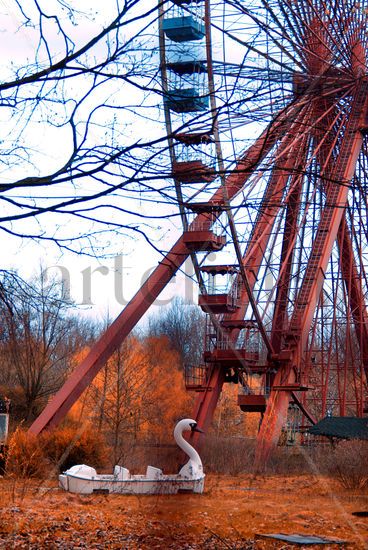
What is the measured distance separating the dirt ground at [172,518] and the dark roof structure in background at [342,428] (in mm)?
4972

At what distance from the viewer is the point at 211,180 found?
944cm

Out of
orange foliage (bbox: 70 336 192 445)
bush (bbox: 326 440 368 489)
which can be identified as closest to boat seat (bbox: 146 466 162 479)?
bush (bbox: 326 440 368 489)

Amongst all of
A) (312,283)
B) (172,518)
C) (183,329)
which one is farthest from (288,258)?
(183,329)

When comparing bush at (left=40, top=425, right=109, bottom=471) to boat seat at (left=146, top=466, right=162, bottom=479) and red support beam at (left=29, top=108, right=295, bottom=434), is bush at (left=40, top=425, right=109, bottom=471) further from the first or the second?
boat seat at (left=146, top=466, right=162, bottom=479)

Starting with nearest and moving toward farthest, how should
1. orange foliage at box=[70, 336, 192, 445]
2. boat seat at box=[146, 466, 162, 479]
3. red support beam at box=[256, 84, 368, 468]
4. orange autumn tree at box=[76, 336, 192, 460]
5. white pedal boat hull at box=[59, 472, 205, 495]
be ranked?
white pedal boat hull at box=[59, 472, 205, 495] → boat seat at box=[146, 466, 162, 479] → red support beam at box=[256, 84, 368, 468] → orange autumn tree at box=[76, 336, 192, 460] → orange foliage at box=[70, 336, 192, 445]

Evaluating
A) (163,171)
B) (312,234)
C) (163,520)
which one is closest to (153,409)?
(312,234)

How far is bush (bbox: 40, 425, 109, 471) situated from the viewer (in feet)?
58.0

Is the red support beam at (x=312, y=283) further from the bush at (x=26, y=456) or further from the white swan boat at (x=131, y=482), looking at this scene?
the white swan boat at (x=131, y=482)

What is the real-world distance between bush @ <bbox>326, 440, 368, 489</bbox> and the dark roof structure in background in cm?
215

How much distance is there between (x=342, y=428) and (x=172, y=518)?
10.2 m

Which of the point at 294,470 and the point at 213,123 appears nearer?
the point at 213,123

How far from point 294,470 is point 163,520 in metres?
9.14

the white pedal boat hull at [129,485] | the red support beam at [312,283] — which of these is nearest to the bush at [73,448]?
the white pedal boat hull at [129,485]

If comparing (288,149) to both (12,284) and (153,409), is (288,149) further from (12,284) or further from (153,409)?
Answer: (153,409)
